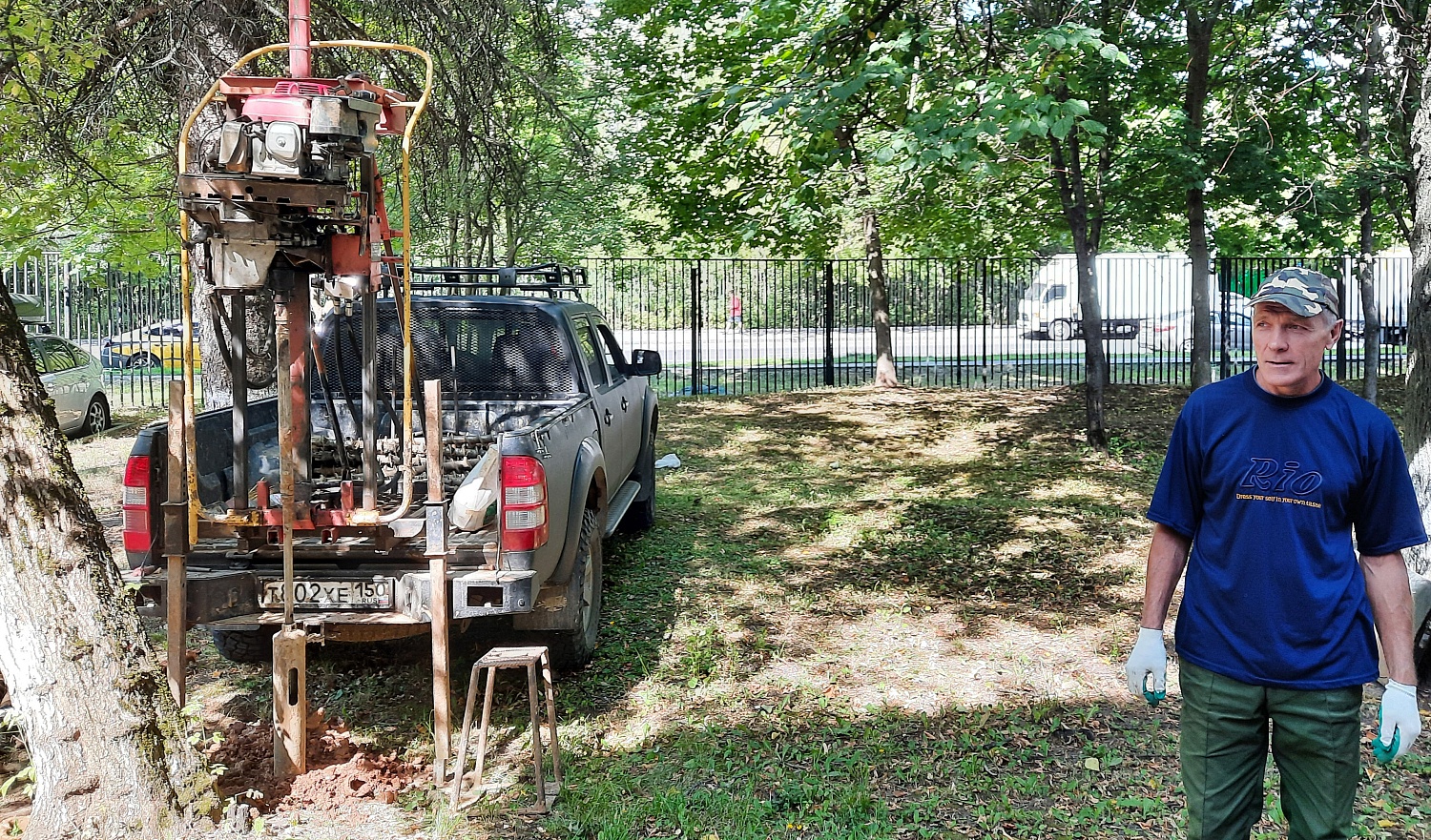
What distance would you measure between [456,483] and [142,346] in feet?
A: 52.1

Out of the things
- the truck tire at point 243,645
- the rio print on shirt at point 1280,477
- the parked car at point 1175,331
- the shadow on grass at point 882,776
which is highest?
the parked car at point 1175,331

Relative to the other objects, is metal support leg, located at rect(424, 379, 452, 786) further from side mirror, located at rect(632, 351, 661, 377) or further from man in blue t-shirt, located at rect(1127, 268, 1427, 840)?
side mirror, located at rect(632, 351, 661, 377)

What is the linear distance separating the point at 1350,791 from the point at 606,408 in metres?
4.83

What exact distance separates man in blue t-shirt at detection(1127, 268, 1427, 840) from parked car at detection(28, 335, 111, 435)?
14555 mm

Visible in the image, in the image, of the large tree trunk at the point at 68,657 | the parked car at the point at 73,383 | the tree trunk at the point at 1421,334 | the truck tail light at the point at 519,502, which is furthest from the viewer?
the parked car at the point at 73,383

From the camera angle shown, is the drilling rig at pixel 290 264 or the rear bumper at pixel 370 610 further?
the rear bumper at pixel 370 610

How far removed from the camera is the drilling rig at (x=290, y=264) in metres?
4.13

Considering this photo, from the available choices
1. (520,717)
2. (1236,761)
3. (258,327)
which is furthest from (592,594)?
(258,327)

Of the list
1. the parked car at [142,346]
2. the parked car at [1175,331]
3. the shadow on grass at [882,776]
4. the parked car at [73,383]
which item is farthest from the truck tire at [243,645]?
the parked car at [1175,331]

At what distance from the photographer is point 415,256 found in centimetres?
2359

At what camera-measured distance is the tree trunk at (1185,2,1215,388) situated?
11430 millimetres

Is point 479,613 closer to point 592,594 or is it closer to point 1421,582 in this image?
point 592,594

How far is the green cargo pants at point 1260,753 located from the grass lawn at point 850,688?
41.1 inches

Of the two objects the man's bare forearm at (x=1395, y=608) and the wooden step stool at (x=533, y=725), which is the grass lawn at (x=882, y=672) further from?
the man's bare forearm at (x=1395, y=608)
